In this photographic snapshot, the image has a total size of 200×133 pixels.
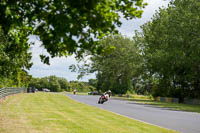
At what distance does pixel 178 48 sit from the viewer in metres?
46.6

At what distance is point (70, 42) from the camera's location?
7367 mm

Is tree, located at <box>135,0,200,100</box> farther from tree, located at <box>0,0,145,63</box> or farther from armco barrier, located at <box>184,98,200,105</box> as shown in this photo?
tree, located at <box>0,0,145,63</box>

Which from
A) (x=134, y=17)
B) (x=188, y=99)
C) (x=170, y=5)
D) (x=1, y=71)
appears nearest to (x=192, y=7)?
(x=170, y=5)

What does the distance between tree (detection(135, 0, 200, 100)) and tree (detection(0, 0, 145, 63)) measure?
37.4 metres

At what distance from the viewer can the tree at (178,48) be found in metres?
45.2

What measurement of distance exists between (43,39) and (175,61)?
41.3 meters

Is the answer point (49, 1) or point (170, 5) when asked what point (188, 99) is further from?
point (49, 1)

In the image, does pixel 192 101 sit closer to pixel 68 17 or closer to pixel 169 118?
pixel 169 118

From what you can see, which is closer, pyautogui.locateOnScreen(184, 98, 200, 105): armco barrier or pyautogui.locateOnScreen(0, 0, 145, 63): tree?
pyautogui.locateOnScreen(0, 0, 145, 63): tree

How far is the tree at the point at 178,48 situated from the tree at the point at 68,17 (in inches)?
1474

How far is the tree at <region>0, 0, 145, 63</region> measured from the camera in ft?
23.3

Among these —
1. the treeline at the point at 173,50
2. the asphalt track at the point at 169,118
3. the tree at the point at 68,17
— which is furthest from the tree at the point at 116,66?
the tree at the point at 68,17

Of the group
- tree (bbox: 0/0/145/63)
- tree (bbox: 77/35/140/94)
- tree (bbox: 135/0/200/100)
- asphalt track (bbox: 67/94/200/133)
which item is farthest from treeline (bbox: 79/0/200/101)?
tree (bbox: 0/0/145/63)

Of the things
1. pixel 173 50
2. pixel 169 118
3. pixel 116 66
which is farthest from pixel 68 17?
pixel 116 66
